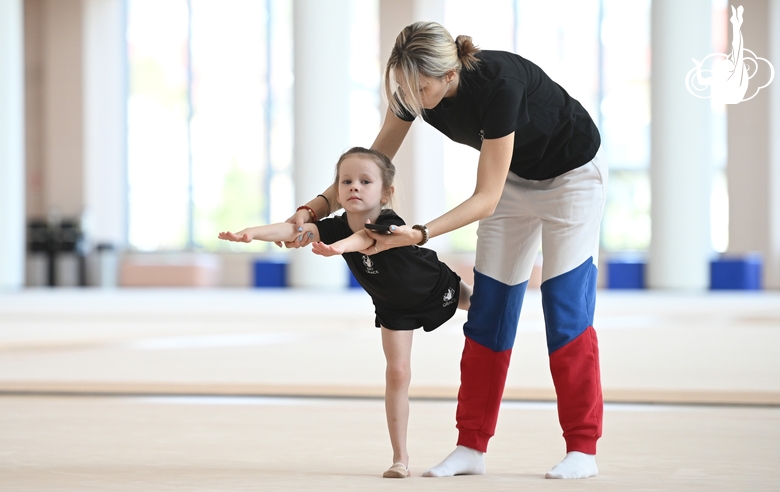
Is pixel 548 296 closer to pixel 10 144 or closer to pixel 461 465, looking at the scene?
pixel 461 465

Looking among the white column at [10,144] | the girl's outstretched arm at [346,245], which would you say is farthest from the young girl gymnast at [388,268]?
the white column at [10,144]

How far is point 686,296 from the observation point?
444 inches

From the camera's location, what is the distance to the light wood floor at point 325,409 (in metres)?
2.54

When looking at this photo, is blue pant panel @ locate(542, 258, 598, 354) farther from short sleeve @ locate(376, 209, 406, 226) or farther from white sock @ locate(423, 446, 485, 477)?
short sleeve @ locate(376, 209, 406, 226)

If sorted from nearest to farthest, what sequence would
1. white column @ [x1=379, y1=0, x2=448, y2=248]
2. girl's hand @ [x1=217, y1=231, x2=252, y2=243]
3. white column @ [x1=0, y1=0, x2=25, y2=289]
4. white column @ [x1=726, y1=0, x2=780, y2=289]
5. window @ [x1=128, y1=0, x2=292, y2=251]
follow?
girl's hand @ [x1=217, y1=231, x2=252, y2=243] < white column @ [x1=0, y1=0, x2=25, y2=289] < white column @ [x1=726, y1=0, x2=780, y2=289] < white column @ [x1=379, y1=0, x2=448, y2=248] < window @ [x1=128, y1=0, x2=292, y2=251]

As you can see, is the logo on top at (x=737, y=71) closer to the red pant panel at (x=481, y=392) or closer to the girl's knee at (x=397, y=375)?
the red pant panel at (x=481, y=392)

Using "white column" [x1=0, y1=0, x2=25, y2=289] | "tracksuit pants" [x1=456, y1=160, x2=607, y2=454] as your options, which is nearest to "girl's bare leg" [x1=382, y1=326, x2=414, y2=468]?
"tracksuit pants" [x1=456, y1=160, x2=607, y2=454]

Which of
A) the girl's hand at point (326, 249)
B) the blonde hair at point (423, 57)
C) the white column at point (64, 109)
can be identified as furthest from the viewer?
the white column at point (64, 109)

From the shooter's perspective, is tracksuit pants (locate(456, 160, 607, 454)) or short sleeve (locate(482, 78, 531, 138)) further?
tracksuit pants (locate(456, 160, 607, 454))

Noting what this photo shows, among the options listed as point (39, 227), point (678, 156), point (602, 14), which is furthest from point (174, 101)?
point (678, 156)

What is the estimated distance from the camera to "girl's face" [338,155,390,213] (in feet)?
8.31

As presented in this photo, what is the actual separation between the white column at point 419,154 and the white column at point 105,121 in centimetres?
526

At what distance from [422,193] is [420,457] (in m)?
13.7

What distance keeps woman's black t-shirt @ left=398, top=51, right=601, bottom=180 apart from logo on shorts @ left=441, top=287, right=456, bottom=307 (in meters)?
0.43
